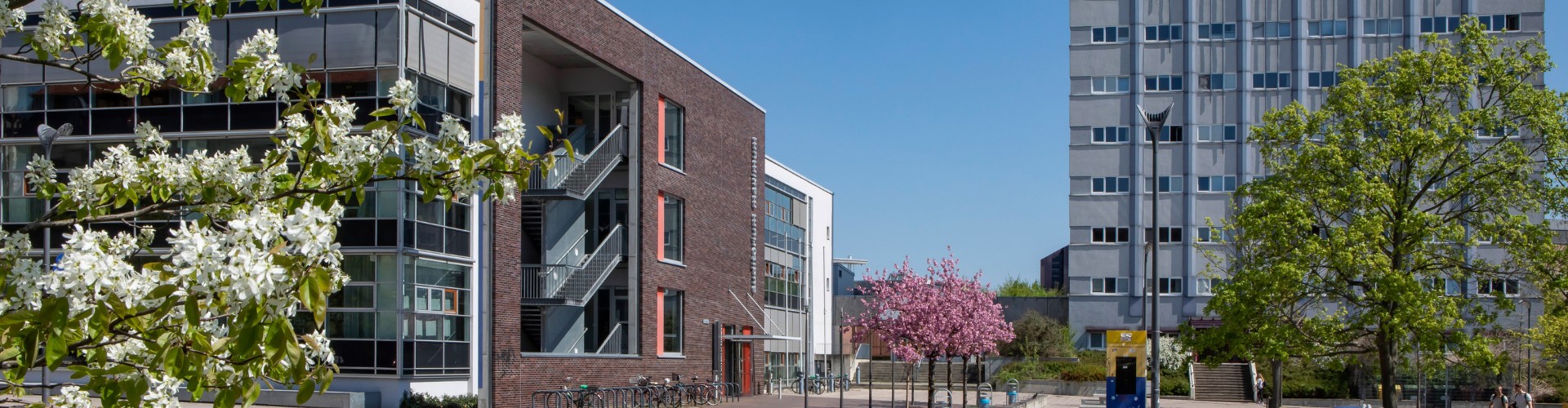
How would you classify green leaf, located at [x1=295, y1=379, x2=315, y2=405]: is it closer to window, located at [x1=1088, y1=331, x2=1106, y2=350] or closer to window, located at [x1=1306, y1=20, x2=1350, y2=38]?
window, located at [x1=1088, y1=331, x2=1106, y2=350]

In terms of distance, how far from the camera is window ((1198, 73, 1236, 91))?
6712cm

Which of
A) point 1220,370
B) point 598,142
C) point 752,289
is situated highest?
point 598,142

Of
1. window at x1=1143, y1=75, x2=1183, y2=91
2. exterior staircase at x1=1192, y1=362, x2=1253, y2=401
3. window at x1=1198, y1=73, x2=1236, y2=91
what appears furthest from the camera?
window at x1=1143, y1=75, x2=1183, y2=91

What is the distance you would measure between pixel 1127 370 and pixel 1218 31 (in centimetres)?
4144

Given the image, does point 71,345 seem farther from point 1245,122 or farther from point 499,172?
point 1245,122

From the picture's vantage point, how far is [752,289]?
4941cm

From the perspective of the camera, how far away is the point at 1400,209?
26328mm

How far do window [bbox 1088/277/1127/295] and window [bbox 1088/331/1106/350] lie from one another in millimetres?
2035

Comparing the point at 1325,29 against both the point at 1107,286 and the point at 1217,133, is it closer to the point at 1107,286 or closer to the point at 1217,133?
the point at 1217,133

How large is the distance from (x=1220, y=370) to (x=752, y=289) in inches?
913

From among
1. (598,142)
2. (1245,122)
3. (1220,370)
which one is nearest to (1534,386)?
(1220,370)

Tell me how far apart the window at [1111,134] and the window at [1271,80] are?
21.0 feet

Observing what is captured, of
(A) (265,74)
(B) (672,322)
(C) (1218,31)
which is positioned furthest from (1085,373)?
(A) (265,74)

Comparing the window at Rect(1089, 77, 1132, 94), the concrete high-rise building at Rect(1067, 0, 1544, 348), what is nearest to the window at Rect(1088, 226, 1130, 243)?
the concrete high-rise building at Rect(1067, 0, 1544, 348)
